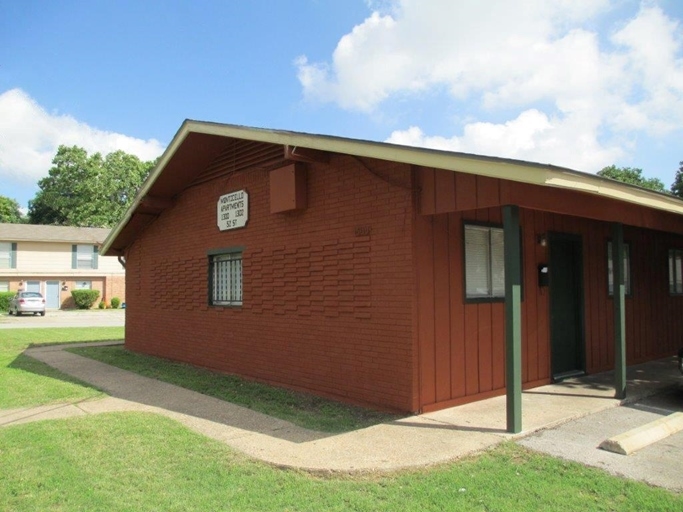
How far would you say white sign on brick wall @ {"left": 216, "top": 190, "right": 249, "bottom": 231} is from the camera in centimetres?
985

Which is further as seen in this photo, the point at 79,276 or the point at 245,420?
the point at 79,276

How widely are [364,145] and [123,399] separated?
16.5 feet

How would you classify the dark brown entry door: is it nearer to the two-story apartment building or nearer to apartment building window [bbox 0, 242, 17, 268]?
the two-story apartment building

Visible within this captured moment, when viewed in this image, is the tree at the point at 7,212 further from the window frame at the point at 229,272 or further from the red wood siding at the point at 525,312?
the red wood siding at the point at 525,312

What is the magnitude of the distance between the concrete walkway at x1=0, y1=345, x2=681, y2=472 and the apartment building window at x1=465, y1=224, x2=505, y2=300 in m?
1.44

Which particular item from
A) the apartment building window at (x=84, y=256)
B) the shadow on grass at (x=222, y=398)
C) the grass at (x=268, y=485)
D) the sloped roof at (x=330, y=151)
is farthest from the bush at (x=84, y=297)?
the grass at (x=268, y=485)

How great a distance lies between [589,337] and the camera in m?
9.45

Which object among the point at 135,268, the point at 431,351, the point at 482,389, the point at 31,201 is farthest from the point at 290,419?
the point at 31,201

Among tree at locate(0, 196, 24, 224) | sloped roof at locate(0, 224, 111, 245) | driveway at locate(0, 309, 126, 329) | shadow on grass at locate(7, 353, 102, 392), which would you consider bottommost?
driveway at locate(0, 309, 126, 329)

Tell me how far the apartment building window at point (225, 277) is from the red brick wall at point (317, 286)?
0.53ft

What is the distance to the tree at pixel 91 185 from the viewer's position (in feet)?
194

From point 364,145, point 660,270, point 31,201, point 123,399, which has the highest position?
point 31,201

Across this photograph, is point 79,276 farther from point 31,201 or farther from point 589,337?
point 589,337

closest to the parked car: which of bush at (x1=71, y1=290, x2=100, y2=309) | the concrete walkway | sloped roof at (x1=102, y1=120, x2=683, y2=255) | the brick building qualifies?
bush at (x1=71, y1=290, x2=100, y2=309)
